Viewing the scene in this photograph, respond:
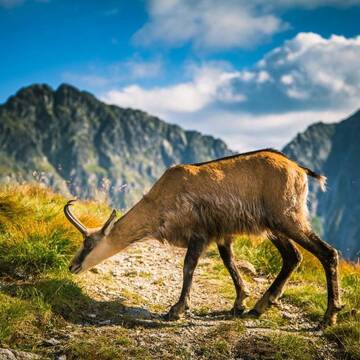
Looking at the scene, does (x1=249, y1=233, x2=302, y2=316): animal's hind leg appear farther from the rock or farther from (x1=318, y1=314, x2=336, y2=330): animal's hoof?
the rock

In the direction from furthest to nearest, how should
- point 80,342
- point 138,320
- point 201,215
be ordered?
point 201,215 → point 138,320 → point 80,342

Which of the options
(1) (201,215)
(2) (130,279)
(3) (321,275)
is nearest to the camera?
(1) (201,215)

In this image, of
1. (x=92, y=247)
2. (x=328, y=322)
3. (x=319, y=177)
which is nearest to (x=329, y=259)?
(x=328, y=322)

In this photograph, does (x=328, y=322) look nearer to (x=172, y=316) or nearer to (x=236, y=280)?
(x=236, y=280)

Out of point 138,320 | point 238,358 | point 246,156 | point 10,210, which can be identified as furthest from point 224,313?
point 10,210

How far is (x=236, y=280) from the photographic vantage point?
8.08 metres

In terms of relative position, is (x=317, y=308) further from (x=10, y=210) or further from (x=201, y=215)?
(x=10, y=210)

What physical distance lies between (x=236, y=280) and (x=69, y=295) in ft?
8.77

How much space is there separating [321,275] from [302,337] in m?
4.13

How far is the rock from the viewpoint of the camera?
5.22 m

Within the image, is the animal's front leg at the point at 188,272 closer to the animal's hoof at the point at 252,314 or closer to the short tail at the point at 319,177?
the animal's hoof at the point at 252,314

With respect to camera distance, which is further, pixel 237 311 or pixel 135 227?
pixel 135 227

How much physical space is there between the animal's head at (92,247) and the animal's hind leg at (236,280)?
183cm

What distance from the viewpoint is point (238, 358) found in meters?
5.79
